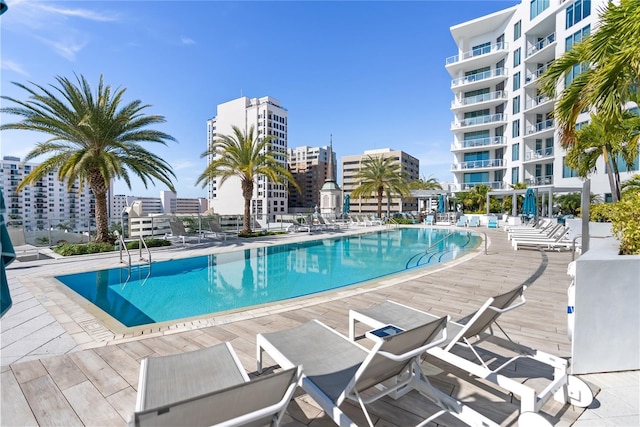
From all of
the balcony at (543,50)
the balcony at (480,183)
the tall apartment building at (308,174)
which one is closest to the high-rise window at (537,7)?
the balcony at (543,50)

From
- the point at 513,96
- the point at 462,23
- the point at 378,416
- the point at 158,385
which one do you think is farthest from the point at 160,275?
the point at 462,23

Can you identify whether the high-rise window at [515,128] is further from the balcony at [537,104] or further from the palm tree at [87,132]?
the palm tree at [87,132]

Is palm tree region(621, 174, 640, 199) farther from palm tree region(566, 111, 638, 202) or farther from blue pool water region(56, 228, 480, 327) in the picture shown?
blue pool water region(56, 228, 480, 327)

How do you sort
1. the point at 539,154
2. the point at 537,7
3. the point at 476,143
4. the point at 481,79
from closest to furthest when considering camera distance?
the point at 537,7, the point at 539,154, the point at 481,79, the point at 476,143

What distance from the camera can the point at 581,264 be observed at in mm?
2756

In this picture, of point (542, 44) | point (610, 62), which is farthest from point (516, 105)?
point (610, 62)

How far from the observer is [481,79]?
104 ft

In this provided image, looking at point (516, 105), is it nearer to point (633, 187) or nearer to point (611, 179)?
point (633, 187)

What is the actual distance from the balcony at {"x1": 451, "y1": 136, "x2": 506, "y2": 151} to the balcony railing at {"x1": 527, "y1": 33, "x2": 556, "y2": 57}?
7832mm

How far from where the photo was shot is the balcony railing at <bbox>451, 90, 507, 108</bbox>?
30812 mm

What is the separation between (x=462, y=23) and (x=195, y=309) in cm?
3880

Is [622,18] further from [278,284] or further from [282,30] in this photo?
[282,30]

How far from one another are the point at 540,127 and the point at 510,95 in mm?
5347

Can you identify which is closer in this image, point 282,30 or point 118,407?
point 118,407
